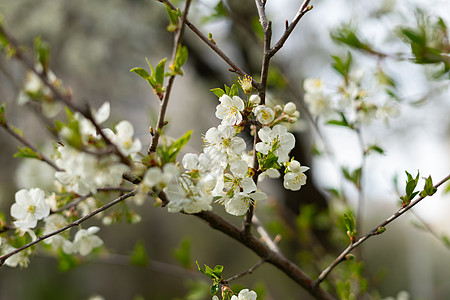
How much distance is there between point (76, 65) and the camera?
2.78 m

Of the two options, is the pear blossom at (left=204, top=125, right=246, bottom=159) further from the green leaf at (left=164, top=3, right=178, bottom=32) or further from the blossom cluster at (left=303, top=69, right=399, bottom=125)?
the blossom cluster at (left=303, top=69, right=399, bottom=125)

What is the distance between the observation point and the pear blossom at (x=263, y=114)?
0.55 m

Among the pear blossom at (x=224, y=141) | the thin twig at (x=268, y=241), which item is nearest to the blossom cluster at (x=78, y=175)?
the pear blossom at (x=224, y=141)

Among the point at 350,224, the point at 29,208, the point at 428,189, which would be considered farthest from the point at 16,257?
the point at 428,189

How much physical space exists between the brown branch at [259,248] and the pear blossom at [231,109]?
0.15m

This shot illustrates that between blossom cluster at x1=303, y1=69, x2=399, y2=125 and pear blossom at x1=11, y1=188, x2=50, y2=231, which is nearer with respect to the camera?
pear blossom at x1=11, y1=188, x2=50, y2=231

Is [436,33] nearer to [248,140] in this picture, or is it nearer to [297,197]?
[248,140]

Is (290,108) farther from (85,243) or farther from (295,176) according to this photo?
(85,243)

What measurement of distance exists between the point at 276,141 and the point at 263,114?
0.05 m

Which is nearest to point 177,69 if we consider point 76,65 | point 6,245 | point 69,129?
point 69,129

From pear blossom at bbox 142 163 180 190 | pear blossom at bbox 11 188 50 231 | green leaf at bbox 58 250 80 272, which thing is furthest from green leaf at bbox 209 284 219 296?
green leaf at bbox 58 250 80 272

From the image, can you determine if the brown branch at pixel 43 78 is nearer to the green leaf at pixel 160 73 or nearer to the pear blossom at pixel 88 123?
the pear blossom at pixel 88 123

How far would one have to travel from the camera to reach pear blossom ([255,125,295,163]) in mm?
549

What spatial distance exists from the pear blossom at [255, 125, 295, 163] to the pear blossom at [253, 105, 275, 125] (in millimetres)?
16
